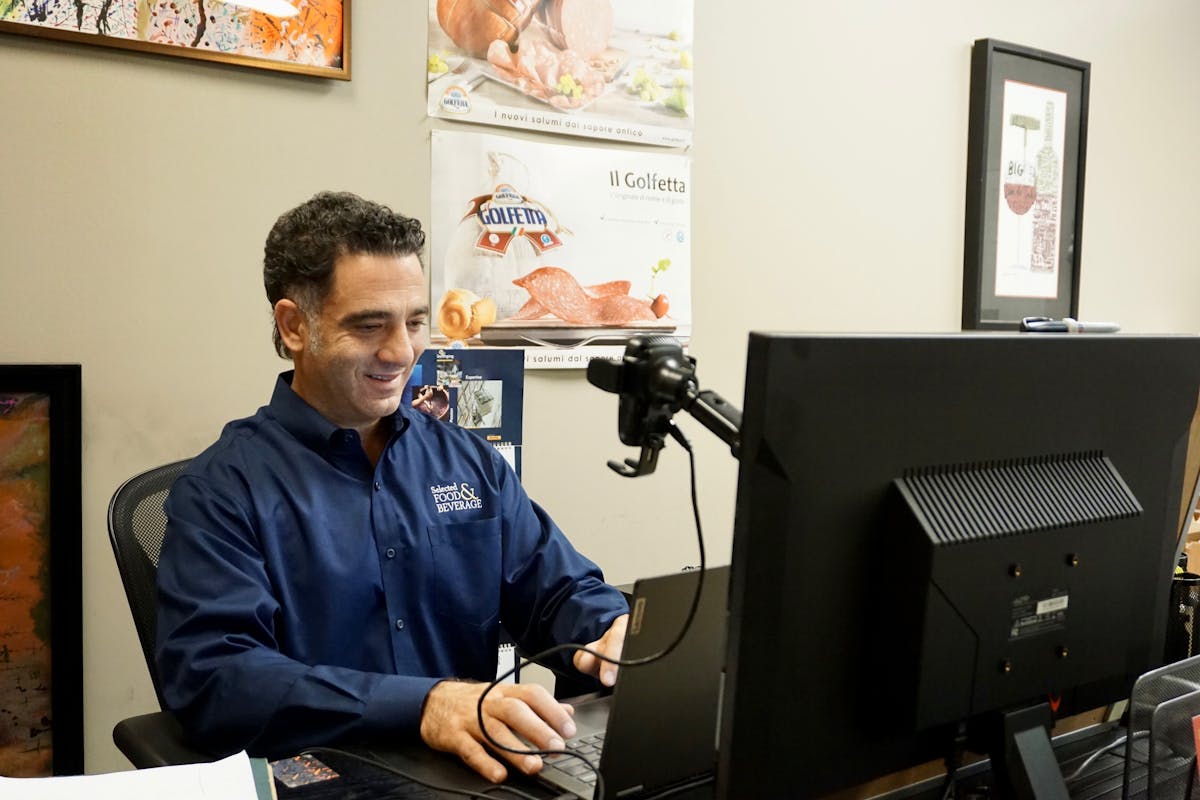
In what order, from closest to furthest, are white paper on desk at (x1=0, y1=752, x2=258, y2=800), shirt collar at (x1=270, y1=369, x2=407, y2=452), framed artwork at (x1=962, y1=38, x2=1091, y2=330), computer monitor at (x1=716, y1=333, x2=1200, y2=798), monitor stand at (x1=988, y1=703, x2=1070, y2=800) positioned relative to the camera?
computer monitor at (x1=716, y1=333, x2=1200, y2=798) < monitor stand at (x1=988, y1=703, x2=1070, y2=800) < white paper on desk at (x1=0, y1=752, x2=258, y2=800) < shirt collar at (x1=270, y1=369, x2=407, y2=452) < framed artwork at (x1=962, y1=38, x2=1091, y2=330)

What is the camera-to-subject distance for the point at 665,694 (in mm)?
879

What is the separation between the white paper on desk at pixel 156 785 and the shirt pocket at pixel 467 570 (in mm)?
571

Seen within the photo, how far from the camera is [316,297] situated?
1539mm

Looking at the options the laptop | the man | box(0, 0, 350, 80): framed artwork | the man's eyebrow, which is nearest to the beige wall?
box(0, 0, 350, 80): framed artwork

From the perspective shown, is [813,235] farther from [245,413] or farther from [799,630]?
[799,630]

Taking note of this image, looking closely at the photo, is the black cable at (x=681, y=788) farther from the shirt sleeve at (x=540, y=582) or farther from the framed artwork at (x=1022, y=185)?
the framed artwork at (x=1022, y=185)

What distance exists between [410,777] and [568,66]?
1.70 meters

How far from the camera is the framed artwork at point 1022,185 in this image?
3086 mm

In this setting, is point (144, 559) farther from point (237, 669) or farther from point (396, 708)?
point (396, 708)

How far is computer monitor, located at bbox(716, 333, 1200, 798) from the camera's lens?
0.70 meters

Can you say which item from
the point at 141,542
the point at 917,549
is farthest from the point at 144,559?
the point at 917,549

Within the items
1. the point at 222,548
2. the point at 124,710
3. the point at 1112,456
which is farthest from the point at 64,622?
the point at 1112,456

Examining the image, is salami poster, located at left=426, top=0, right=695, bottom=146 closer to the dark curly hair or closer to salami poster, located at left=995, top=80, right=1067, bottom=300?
the dark curly hair

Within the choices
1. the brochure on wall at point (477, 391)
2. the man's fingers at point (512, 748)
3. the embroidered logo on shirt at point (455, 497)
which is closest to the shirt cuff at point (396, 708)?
the man's fingers at point (512, 748)
